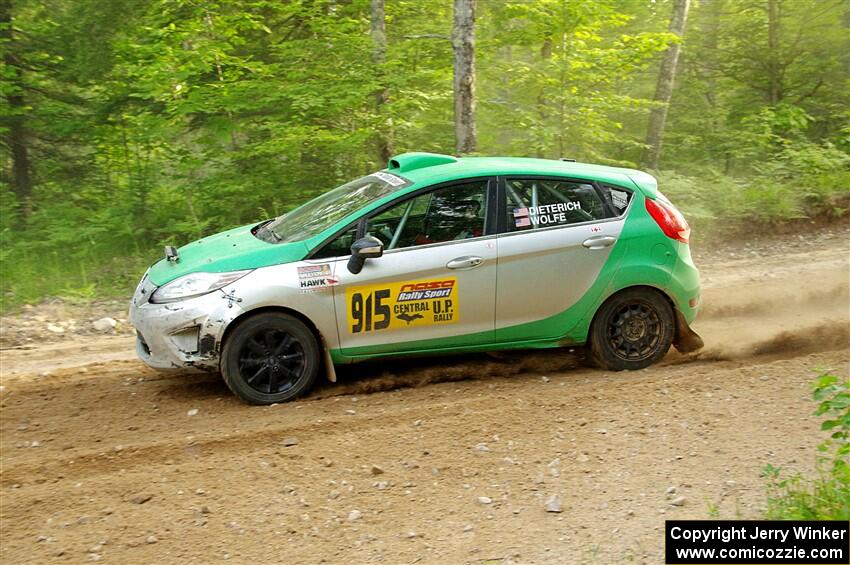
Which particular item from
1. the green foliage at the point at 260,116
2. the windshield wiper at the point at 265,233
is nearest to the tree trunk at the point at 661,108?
the green foliage at the point at 260,116

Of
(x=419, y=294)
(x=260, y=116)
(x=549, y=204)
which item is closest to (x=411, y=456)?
(x=419, y=294)

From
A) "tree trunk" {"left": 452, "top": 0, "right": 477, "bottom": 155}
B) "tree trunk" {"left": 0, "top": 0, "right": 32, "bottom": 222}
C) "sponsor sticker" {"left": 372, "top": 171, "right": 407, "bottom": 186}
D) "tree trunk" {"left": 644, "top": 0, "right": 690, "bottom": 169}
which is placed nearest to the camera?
"sponsor sticker" {"left": 372, "top": 171, "right": 407, "bottom": 186}

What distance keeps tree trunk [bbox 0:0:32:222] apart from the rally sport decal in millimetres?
9496

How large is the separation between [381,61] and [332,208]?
6.04 metres

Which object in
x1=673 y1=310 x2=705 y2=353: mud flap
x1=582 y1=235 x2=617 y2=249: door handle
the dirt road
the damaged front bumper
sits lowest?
Result: the dirt road

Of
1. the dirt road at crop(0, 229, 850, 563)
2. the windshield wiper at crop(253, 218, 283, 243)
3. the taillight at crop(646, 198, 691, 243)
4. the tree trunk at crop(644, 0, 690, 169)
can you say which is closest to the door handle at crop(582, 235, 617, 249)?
the taillight at crop(646, 198, 691, 243)

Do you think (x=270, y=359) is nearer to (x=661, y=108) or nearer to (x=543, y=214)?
(x=543, y=214)

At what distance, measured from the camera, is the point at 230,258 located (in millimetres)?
5957

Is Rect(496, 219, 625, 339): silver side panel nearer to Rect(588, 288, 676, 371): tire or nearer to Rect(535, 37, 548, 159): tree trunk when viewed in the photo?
Rect(588, 288, 676, 371): tire

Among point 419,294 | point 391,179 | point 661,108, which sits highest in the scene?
point 661,108

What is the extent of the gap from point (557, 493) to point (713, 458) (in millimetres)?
1055

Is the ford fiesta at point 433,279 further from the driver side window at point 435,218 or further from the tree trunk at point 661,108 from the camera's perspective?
the tree trunk at point 661,108

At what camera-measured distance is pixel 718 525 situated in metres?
3.79

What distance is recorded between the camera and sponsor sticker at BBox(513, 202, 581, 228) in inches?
249
